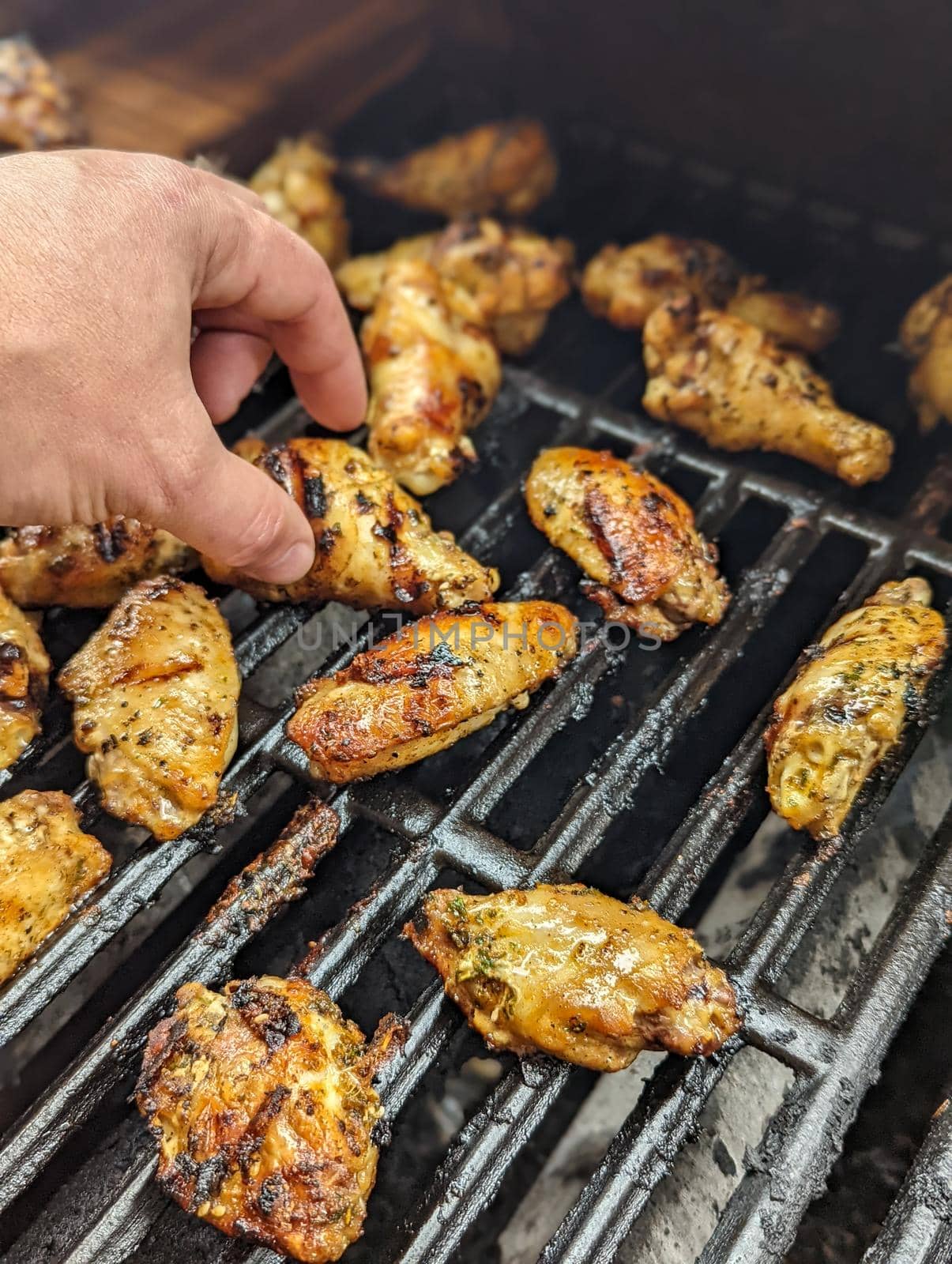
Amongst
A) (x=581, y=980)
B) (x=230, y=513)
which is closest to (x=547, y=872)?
(x=581, y=980)

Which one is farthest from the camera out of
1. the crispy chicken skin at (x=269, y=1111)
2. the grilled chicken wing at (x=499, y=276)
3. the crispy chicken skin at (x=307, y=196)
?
the crispy chicken skin at (x=307, y=196)

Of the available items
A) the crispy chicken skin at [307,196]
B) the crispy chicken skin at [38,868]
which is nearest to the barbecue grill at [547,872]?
the crispy chicken skin at [38,868]

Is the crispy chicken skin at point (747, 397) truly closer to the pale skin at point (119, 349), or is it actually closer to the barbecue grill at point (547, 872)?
the barbecue grill at point (547, 872)

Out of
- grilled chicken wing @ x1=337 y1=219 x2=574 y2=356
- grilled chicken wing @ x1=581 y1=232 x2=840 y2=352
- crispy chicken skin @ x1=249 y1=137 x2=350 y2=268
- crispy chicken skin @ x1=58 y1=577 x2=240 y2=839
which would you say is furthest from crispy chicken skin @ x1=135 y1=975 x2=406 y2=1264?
crispy chicken skin @ x1=249 y1=137 x2=350 y2=268

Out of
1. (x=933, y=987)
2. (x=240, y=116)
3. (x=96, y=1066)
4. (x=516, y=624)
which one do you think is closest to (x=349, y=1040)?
(x=96, y=1066)

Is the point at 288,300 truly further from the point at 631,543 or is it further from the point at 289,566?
the point at 631,543

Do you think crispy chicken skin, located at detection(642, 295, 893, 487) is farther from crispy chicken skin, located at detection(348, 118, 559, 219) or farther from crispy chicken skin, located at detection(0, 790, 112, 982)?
crispy chicken skin, located at detection(0, 790, 112, 982)

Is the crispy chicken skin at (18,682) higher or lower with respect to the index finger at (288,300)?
lower
